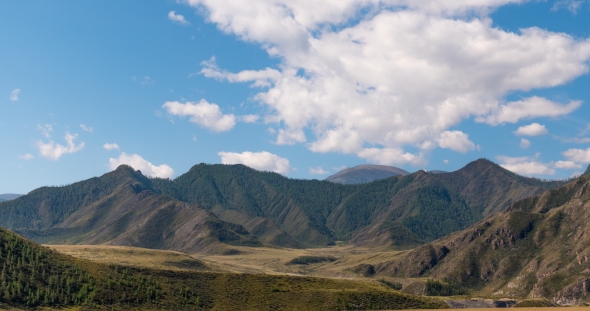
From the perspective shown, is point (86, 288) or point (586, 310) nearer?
point (586, 310)

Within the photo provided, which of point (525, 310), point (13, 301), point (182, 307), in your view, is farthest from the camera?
point (182, 307)

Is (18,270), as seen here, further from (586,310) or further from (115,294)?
(586,310)

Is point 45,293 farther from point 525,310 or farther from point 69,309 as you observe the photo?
point 525,310

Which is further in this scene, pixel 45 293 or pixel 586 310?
pixel 45 293

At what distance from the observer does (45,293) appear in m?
182

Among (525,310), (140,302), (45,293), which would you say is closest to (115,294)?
(140,302)

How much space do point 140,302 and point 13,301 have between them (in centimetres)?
4141

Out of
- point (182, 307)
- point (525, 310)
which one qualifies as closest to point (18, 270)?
point (182, 307)

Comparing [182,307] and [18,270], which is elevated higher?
[18,270]

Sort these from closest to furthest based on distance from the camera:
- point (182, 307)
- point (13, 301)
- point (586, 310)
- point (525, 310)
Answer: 1. point (586, 310)
2. point (13, 301)
3. point (525, 310)
4. point (182, 307)

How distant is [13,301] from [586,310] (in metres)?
171

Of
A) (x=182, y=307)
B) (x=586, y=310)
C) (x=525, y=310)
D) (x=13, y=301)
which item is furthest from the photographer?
(x=182, y=307)

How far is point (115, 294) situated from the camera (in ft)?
640

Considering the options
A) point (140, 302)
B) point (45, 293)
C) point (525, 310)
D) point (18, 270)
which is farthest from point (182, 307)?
point (525, 310)
